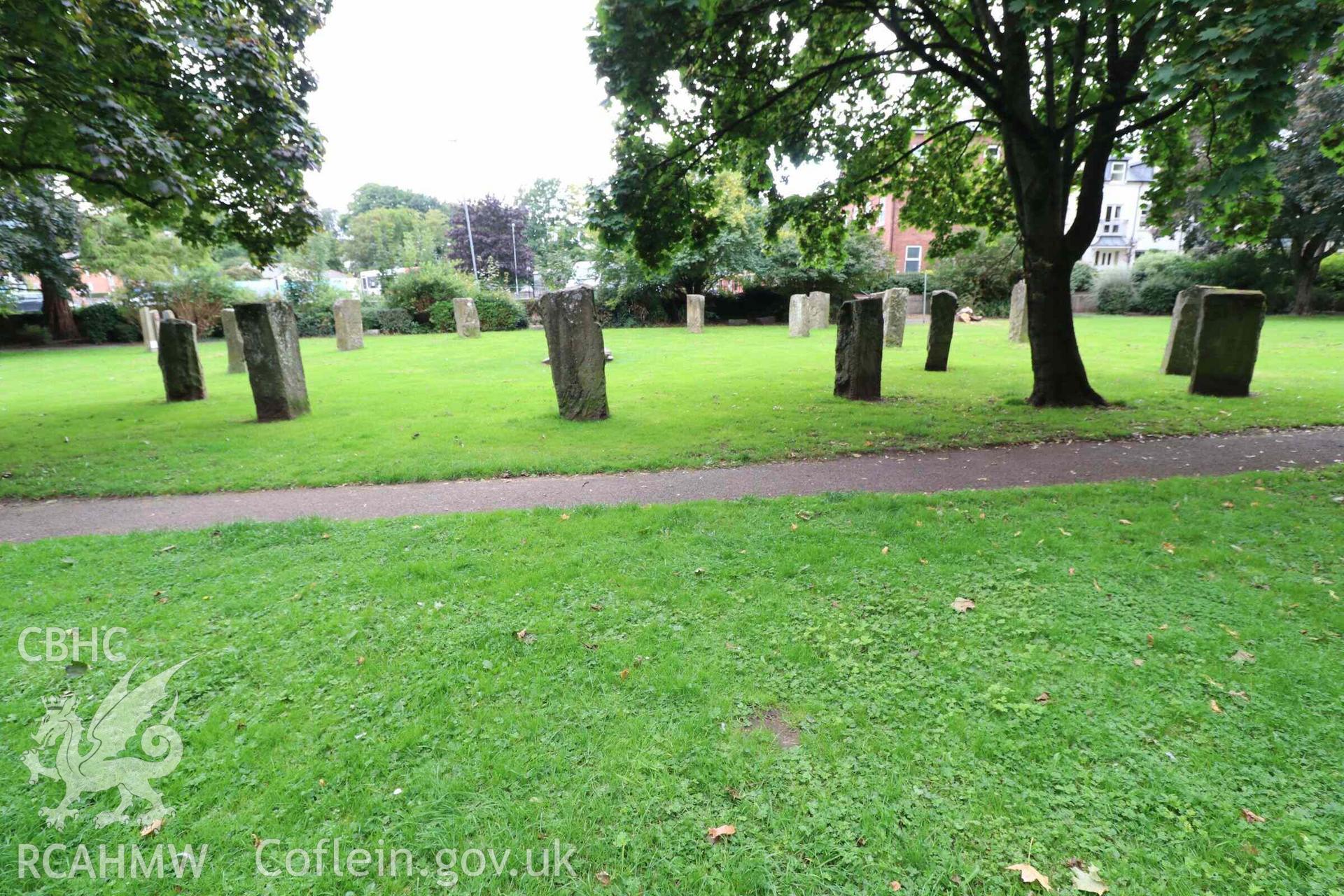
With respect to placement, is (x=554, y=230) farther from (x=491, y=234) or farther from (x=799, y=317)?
(x=491, y=234)

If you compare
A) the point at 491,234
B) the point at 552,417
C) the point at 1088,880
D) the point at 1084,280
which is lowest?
the point at 1088,880

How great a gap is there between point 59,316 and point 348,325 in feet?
61.4

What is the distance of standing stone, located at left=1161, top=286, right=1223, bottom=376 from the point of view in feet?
42.3

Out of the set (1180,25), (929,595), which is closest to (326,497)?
(929,595)

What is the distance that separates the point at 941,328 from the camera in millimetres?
15086

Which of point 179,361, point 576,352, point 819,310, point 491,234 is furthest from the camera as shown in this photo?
point 491,234

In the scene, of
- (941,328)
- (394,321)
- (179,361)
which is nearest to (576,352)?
(179,361)

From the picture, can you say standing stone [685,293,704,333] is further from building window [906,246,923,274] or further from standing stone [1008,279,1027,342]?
building window [906,246,923,274]

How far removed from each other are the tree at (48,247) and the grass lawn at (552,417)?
426 inches

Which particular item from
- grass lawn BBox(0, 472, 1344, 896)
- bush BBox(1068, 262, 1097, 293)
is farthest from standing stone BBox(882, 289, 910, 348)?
bush BBox(1068, 262, 1097, 293)

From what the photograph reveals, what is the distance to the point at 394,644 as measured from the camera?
12.4 feet

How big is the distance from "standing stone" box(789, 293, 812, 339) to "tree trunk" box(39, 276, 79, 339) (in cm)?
3343

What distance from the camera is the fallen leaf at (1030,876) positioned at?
7.30ft

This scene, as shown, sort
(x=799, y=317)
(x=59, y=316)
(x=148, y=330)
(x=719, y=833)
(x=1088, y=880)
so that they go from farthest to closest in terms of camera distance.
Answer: (x=59, y=316) < (x=148, y=330) < (x=799, y=317) < (x=719, y=833) < (x=1088, y=880)
